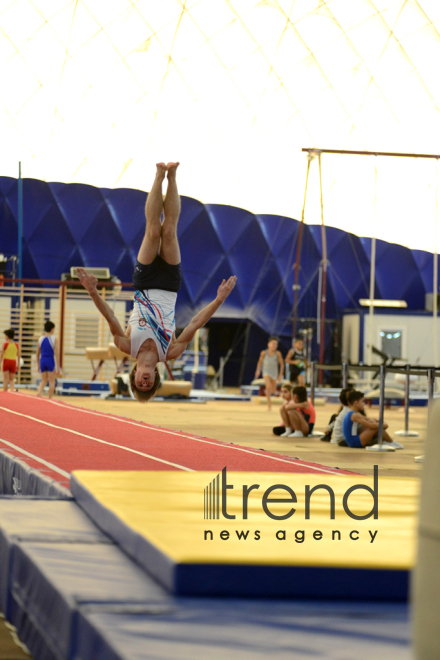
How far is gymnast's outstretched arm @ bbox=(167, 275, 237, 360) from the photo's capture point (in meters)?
6.11

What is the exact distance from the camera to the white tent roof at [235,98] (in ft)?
87.8

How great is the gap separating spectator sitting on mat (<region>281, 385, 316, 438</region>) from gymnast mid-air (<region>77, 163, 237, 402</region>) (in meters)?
3.44

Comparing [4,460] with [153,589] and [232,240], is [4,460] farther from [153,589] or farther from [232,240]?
[232,240]

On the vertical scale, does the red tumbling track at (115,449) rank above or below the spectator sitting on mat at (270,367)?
below

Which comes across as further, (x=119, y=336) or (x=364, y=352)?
(x=364, y=352)

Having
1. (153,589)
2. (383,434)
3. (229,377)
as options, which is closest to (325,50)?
(229,377)

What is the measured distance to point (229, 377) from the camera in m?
26.0

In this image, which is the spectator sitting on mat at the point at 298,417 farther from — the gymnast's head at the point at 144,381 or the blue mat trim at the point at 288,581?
the blue mat trim at the point at 288,581

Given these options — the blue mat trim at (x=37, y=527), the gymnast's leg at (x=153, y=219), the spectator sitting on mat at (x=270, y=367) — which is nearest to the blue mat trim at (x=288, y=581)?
the blue mat trim at (x=37, y=527)

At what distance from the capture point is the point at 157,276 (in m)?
6.63

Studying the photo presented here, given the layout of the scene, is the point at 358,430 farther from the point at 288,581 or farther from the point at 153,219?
the point at 288,581

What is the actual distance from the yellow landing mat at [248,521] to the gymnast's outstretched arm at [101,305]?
1.50 m

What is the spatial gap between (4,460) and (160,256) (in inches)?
78.1

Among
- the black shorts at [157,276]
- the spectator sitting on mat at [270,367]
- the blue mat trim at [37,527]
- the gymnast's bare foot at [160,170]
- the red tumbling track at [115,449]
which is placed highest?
the gymnast's bare foot at [160,170]
